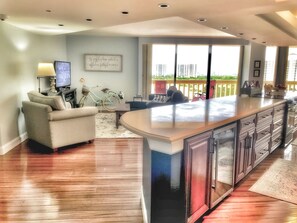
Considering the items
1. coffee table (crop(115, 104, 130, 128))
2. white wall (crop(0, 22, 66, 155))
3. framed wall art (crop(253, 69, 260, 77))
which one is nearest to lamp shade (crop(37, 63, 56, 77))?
white wall (crop(0, 22, 66, 155))

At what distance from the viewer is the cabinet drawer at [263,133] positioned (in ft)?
10.6

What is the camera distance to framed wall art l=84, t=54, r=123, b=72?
26.1 ft

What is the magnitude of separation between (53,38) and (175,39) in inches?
145

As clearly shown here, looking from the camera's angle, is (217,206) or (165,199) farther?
(217,206)

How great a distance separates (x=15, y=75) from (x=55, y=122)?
1.34m

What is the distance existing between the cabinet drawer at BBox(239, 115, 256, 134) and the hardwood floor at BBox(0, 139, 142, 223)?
53.5 inches

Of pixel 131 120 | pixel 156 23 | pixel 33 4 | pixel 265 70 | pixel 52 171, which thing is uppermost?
pixel 156 23

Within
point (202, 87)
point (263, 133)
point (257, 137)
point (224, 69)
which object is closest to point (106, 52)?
point (202, 87)

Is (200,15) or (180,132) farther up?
(200,15)

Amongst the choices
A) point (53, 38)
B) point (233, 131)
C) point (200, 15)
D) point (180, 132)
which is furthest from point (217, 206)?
point (53, 38)

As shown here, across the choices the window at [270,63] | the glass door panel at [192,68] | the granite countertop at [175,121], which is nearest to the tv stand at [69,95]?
the glass door panel at [192,68]

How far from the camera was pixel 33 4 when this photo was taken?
297cm

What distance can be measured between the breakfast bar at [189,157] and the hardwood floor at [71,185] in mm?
515

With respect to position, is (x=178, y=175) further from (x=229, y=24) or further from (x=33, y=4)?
(x=229, y=24)
